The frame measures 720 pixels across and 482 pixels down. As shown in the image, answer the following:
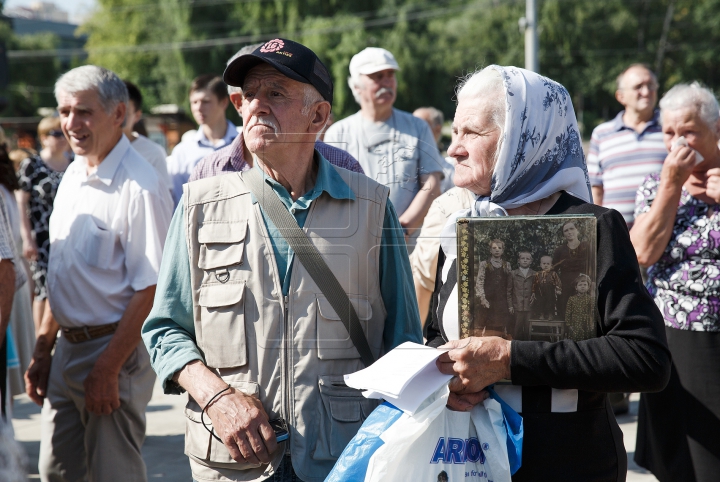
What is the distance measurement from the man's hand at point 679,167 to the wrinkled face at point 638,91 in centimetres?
264

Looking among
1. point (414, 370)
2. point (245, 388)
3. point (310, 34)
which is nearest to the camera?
point (414, 370)

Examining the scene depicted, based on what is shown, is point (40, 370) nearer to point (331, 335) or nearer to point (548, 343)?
point (331, 335)

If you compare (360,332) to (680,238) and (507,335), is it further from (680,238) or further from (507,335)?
(680,238)

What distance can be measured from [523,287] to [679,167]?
2.14 metres

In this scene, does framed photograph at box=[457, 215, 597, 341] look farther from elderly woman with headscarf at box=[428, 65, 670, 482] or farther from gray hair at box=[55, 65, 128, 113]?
gray hair at box=[55, 65, 128, 113]

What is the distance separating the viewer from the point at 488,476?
6.03ft

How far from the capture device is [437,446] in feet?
6.04

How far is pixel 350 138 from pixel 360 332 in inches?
79.8

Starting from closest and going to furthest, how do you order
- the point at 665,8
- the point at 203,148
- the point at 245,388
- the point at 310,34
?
the point at 245,388, the point at 203,148, the point at 310,34, the point at 665,8

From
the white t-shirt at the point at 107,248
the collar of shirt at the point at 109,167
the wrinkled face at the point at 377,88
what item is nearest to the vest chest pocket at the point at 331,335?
the white t-shirt at the point at 107,248

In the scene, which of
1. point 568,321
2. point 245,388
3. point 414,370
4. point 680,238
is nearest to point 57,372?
point 245,388

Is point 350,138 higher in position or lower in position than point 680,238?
higher

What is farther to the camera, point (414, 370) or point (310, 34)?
point (310, 34)

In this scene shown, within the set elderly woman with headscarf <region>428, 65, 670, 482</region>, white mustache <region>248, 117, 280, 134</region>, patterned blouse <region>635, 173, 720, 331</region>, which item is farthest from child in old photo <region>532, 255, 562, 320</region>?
patterned blouse <region>635, 173, 720, 331</region>
